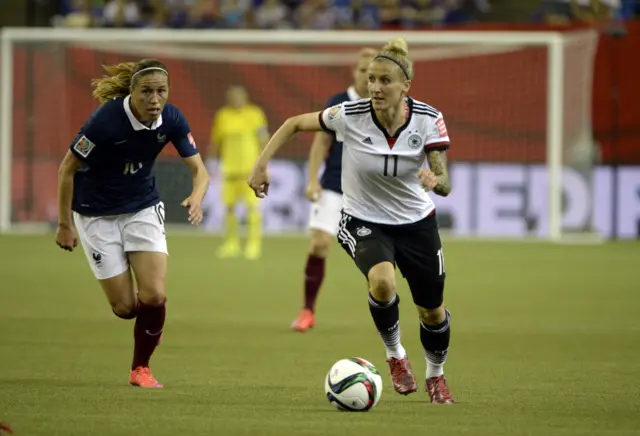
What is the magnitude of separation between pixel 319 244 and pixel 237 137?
8.08m

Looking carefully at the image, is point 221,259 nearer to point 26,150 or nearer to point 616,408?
point 26,150

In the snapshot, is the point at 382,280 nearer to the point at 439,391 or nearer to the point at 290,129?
the point at 439,391

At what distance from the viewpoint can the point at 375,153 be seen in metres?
7.24

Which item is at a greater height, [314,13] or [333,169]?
[314,13]

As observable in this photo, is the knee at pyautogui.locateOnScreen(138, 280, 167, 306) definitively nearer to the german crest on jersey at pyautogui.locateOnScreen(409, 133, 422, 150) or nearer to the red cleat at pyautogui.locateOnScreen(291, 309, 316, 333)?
the german crest on jersey at pyautogui.locateOnScreen(409, 133, 422, 150)

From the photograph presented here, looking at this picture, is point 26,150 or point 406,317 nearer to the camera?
point 406,317

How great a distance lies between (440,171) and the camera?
6980 millimetres

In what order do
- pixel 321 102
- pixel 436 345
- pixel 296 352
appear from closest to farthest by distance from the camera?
pixel 436 345 < pixel 296 352 < pixel 321 102

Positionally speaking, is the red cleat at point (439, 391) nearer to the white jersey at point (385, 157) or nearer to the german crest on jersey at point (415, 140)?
the white jersey at point (385, 157)

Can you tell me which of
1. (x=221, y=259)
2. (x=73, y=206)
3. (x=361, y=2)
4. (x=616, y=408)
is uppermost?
(x=361, y=2)

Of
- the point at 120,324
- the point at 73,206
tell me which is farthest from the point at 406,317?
the point at 73,206

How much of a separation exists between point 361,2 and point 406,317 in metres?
12.2

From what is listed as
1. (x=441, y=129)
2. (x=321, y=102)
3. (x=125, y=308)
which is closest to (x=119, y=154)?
(x=125, y=308)

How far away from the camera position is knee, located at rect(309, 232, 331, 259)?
437 inches
